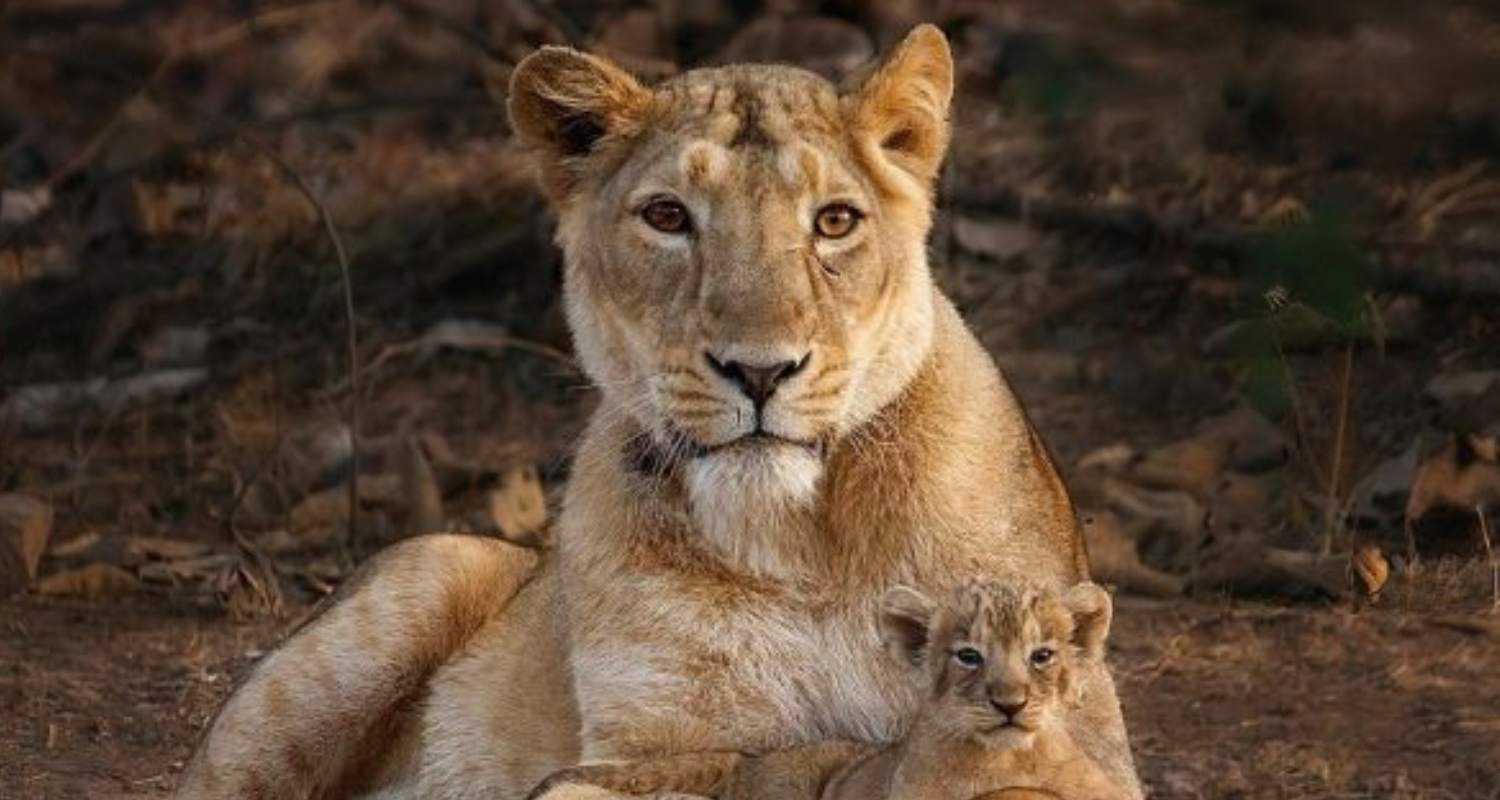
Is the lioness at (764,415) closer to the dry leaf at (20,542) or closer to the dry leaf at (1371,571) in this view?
the dry leaf at (1371,571)

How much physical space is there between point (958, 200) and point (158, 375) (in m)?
2.69

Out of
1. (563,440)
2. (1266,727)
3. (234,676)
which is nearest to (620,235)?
(1266,727)

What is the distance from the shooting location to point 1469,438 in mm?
7820

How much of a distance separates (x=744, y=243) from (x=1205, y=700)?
89.7 inches

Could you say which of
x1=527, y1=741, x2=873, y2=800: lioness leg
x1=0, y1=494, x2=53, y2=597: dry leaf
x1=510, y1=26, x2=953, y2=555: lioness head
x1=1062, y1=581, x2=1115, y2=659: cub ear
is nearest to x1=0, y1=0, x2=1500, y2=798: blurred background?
x1=0, y1=494, x2=53, y2=597: dry leaf

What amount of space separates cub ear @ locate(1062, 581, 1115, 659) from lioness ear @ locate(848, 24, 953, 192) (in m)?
0.99

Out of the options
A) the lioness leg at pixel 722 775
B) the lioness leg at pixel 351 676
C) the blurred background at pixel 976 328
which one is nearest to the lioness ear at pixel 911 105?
the blurred background at pixel 976 328

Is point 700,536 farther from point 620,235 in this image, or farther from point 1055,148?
point 1055,148

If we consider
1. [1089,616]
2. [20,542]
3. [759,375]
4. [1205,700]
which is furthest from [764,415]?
[20,542]

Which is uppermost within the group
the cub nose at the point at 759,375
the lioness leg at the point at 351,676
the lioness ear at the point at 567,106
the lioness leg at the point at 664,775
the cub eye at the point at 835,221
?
the lioness ear at the point at 567,106

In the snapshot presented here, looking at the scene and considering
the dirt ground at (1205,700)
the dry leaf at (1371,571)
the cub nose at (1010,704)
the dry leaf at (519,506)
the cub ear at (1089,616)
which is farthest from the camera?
the dry leaf at (519,506)

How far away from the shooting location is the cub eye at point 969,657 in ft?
14.7

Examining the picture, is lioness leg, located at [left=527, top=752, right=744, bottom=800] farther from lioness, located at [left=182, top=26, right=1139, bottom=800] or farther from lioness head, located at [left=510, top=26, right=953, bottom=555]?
lioness head, located at [left=510, top=26, right=953, bottom=555]

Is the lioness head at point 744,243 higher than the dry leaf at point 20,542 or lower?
higher
